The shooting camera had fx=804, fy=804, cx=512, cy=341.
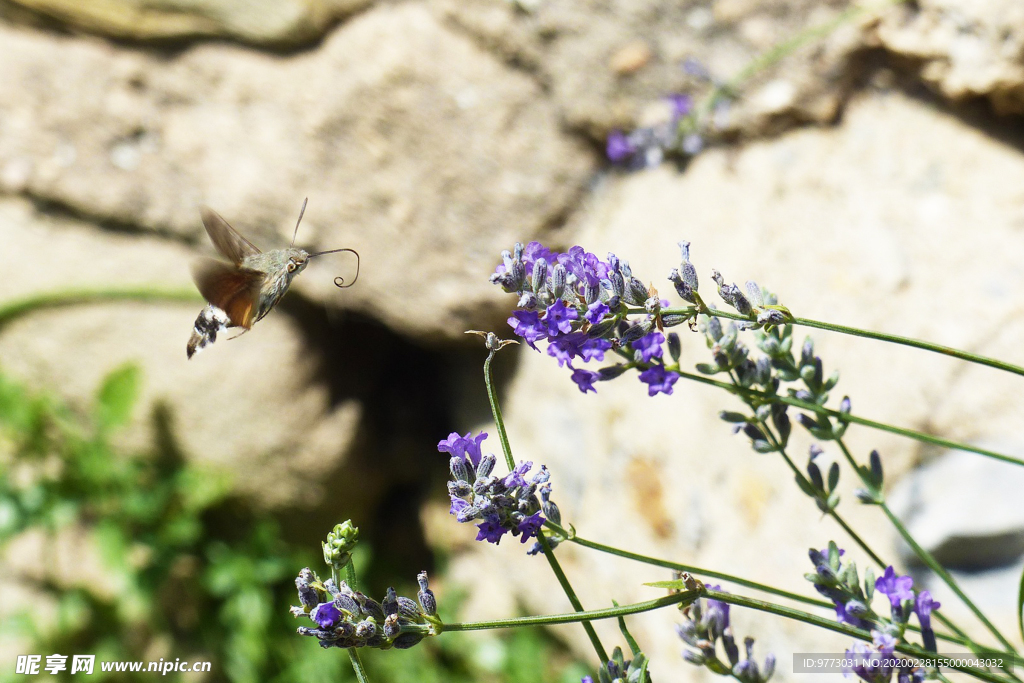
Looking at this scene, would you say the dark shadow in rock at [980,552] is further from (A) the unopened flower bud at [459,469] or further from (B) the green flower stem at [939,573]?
(A) the unopened flower bud at [459,469]

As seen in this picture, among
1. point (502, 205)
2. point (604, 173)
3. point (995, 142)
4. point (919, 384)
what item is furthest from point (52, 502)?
point (995, 142)

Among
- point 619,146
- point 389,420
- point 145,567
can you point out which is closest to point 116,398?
point 145,567

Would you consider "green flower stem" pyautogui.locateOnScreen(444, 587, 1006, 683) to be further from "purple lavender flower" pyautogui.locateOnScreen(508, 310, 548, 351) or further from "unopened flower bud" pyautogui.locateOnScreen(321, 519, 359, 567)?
"purple lavender flower" pyautogui.locateOnScreen(508, 310, 548, 351)

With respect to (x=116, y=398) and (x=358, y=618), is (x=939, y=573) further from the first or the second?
(x=116, y=398)

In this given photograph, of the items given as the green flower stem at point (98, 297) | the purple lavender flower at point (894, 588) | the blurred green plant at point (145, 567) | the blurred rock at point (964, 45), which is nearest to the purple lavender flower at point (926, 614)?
the purple lavender flower at point (894, 588)

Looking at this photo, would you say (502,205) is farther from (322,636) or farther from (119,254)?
(322,636)

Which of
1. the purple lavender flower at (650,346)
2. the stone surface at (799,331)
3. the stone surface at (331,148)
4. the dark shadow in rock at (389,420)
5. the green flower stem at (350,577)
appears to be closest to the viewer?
the green flower stem at (350,577)
